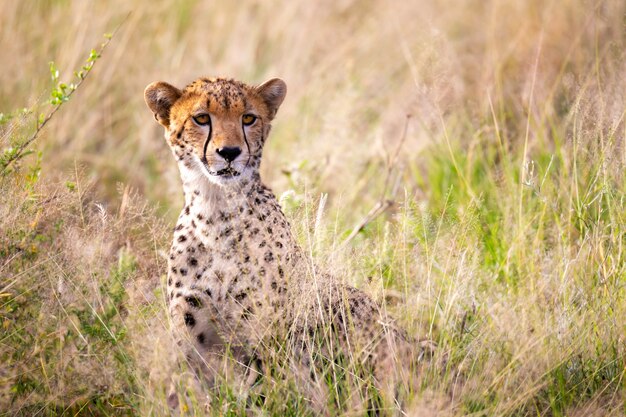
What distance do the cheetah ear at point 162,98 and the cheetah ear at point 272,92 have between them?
33 centimetres

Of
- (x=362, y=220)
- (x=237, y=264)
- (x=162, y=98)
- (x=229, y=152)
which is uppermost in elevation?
(x=162, y=98)

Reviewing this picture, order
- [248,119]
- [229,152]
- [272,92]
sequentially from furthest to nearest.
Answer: [272,92] → [248,119] → [229,152]

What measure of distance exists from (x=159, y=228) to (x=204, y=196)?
20cm

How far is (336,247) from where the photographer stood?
3.41 meters

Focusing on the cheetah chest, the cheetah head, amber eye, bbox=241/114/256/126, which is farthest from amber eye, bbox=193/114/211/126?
the cheetah chest

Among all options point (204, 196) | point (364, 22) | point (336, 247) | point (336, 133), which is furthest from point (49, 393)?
point (364, 22)

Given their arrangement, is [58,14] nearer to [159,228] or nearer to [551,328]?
[159,228]

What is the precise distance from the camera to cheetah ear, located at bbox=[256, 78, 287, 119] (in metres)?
3.66

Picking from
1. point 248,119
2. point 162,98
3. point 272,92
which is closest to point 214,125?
point 248,119

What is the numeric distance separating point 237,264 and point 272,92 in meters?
0.77

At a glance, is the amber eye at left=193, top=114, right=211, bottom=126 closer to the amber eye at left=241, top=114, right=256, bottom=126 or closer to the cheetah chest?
the amber eye at left=241, top=114, right=256, bottom=126

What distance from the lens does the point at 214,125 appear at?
11.1 ft

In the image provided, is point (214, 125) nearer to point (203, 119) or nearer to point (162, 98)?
point (203, 119)

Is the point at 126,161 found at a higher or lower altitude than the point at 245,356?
higher
